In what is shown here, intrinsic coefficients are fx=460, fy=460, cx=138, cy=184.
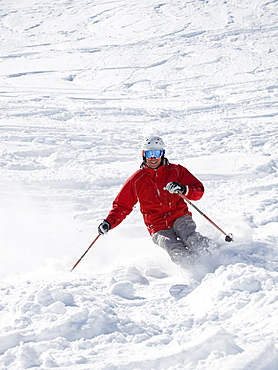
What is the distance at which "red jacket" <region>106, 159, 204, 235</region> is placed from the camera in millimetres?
5645

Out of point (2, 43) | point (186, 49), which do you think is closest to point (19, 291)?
point (186, 49)

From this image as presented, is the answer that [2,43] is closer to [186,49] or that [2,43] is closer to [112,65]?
[112,65]

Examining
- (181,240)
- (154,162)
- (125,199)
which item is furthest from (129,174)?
(181,240)

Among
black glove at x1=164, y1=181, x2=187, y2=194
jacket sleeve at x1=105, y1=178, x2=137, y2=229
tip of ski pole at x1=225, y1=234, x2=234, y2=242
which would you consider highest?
black glove at x1=164, y1=181, x2=187, y2=194

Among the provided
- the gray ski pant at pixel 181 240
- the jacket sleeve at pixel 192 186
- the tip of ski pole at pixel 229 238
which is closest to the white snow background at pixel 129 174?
the tip of ski pole at pixel 229 238

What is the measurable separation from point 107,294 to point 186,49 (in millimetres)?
17200

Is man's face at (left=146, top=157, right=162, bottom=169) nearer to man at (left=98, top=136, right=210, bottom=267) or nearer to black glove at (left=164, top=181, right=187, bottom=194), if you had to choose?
man at (left=98, top=136, right=210, bottom=267)

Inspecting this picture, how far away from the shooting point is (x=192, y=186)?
18.5 feet

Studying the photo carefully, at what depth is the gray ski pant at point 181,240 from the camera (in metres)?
5.09

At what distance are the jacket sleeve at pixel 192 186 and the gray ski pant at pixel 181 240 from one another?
0.93 ft

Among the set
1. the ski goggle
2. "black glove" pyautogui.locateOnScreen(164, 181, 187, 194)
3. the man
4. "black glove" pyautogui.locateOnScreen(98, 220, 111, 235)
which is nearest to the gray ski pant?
the man

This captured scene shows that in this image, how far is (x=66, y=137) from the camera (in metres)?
11.5

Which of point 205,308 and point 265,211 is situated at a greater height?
point 205,308

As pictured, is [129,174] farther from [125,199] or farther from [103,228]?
[103,228]
